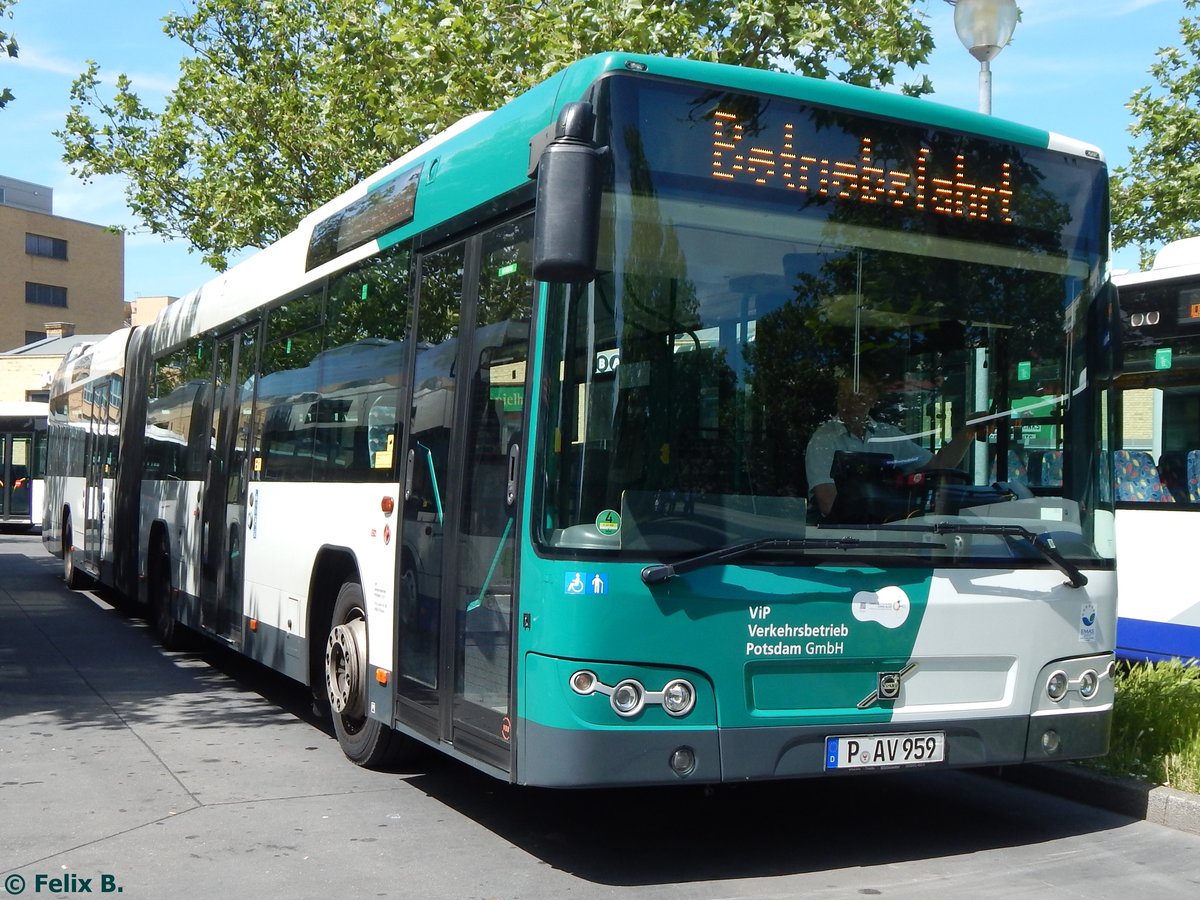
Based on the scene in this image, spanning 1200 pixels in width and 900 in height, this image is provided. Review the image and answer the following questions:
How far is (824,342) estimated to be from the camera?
595 centimetres

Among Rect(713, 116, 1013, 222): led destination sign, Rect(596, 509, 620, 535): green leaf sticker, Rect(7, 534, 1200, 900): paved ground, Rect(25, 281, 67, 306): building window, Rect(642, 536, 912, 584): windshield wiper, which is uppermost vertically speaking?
Rect(25, 281, 67, 306): building window

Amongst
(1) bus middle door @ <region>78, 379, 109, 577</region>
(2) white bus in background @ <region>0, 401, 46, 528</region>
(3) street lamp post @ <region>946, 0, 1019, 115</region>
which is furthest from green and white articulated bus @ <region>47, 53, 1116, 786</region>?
(2) white bus in background @ <region>0, 401, 46, 528</region>

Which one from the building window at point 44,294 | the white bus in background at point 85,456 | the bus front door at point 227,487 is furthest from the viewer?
the building window at point 44,294

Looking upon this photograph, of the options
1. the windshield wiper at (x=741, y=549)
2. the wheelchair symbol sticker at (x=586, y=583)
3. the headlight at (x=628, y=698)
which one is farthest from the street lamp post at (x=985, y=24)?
the headlight at (x=628, y=698)

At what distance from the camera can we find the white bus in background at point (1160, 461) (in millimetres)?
10148

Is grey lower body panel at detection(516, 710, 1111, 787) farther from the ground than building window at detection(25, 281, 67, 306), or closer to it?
closer to it

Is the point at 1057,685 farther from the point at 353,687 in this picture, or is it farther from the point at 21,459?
the point at 21,459

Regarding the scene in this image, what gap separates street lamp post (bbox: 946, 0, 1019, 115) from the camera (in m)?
10.9

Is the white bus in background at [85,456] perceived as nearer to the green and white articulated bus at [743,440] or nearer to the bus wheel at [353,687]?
the bus wheel at [353,687]

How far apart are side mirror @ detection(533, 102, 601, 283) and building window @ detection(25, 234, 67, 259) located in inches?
3197

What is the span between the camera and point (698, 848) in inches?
257

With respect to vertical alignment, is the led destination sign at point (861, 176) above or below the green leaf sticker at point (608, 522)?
above

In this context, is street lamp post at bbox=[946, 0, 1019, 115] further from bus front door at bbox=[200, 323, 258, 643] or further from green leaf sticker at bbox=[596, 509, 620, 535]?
green leaf sticker at bbox=[596, 509, 620, 535]

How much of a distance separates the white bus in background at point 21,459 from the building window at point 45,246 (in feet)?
162
